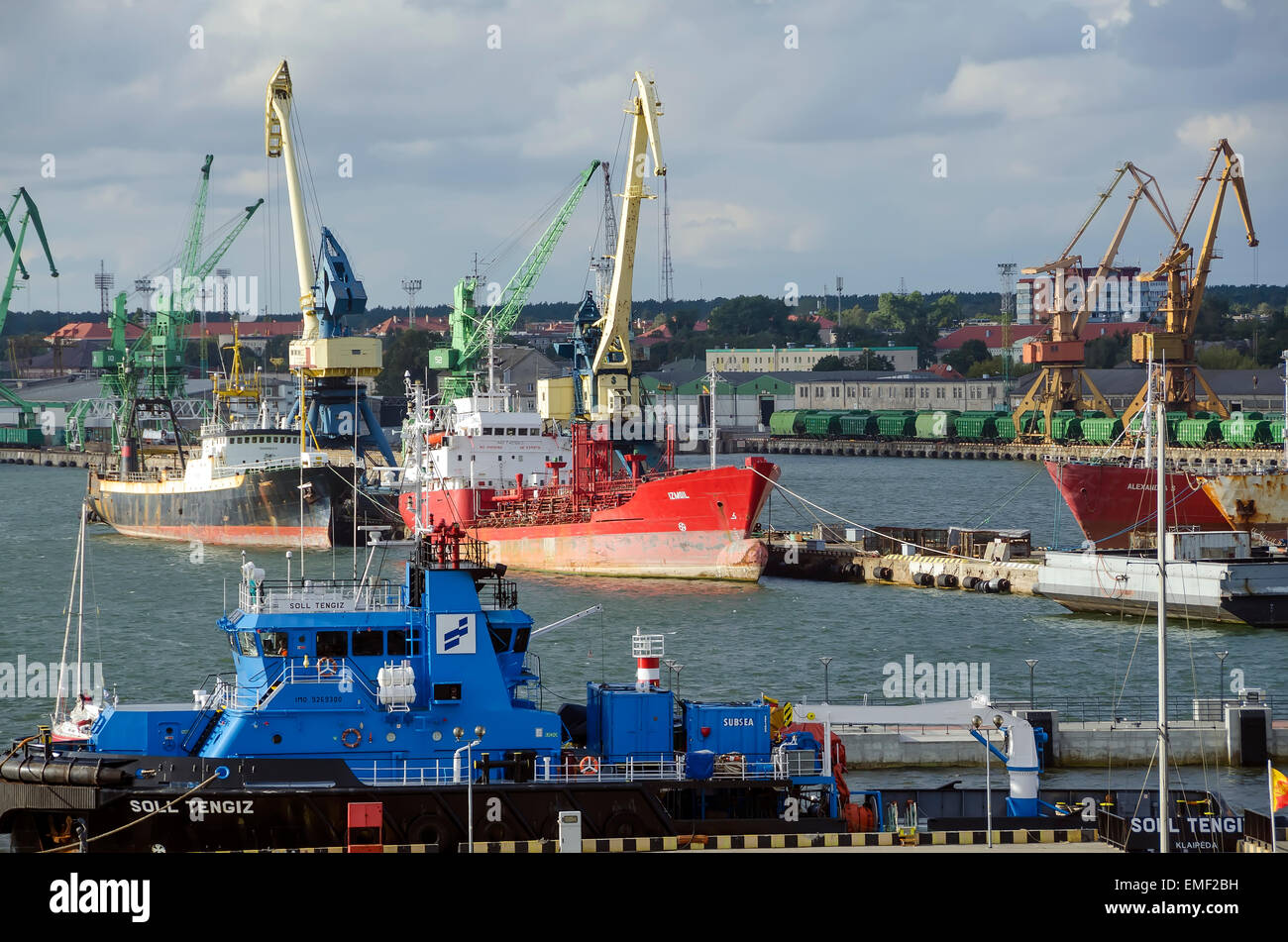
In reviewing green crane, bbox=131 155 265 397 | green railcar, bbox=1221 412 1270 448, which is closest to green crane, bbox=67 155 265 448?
green crane, bbox=131 155 265 397

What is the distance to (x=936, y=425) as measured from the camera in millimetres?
155750

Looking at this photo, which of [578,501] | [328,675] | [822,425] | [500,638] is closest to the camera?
[328,675]

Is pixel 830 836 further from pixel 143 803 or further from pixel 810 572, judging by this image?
pixel 810 572

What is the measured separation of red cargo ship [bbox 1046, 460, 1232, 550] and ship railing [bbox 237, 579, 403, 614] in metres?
44.4

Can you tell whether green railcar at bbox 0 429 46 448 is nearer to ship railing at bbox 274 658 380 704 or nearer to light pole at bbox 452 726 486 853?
ship railing at bbox 274 658 380 704

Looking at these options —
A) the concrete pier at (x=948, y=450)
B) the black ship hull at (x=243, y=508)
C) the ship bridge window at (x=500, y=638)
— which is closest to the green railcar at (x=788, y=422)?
the concrete pier at (x=948, y=450)

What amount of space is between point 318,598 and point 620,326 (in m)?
58.5

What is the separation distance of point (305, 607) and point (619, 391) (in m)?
59.6

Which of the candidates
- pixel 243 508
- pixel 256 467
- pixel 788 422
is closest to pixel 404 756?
pixel 243 508

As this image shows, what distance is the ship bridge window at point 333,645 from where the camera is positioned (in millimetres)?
21234

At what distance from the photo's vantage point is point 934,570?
57719 millimetres

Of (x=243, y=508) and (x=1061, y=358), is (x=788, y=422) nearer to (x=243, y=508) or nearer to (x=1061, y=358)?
(x=1061, y=358)

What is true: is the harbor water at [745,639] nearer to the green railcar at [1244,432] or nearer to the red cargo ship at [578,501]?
the red cargo ship at [578,501]
